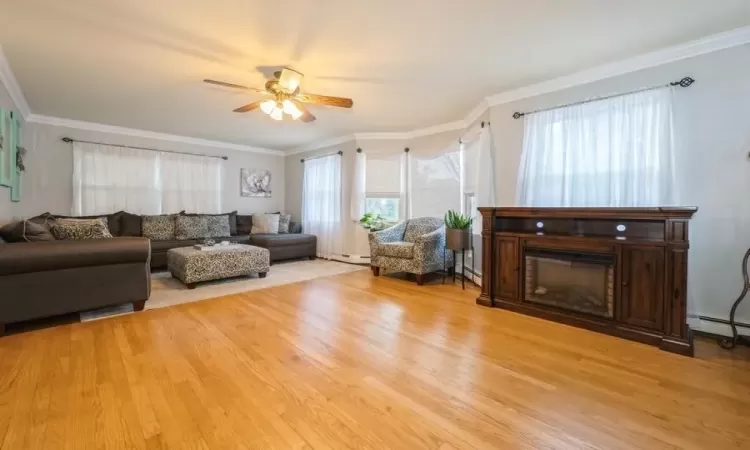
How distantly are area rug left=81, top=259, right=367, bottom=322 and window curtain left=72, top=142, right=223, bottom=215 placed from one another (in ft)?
5.17

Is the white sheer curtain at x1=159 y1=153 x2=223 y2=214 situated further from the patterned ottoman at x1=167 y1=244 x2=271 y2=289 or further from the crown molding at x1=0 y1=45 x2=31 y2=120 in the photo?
the patterned ottoman at x1=167 y1=244 x2=271 y2=289

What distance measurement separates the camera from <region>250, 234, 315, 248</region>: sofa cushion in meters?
5.66

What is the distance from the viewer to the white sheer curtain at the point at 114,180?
5016 millimetres

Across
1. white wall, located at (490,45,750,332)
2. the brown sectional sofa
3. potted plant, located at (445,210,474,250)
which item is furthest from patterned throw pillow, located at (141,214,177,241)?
white wall, located at (490,45,750,332)

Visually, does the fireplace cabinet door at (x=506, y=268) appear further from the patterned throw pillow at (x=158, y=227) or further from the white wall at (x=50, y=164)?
the white wall at (x=50, y=164)

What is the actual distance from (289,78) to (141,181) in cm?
427

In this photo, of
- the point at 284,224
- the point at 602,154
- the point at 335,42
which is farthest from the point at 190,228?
the point at 602,154

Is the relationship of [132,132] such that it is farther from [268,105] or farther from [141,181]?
[268,105]

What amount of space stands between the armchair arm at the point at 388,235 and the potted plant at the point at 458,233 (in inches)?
38.1

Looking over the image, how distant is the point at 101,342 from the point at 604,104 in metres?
4.65

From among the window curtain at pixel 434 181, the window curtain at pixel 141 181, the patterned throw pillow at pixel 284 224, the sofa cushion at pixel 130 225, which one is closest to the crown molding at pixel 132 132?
the window curtain at pixel 141 181

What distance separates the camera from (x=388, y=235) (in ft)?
15.8

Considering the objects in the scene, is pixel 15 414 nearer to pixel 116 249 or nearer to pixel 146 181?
pixel 116 249

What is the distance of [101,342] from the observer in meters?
2.35
